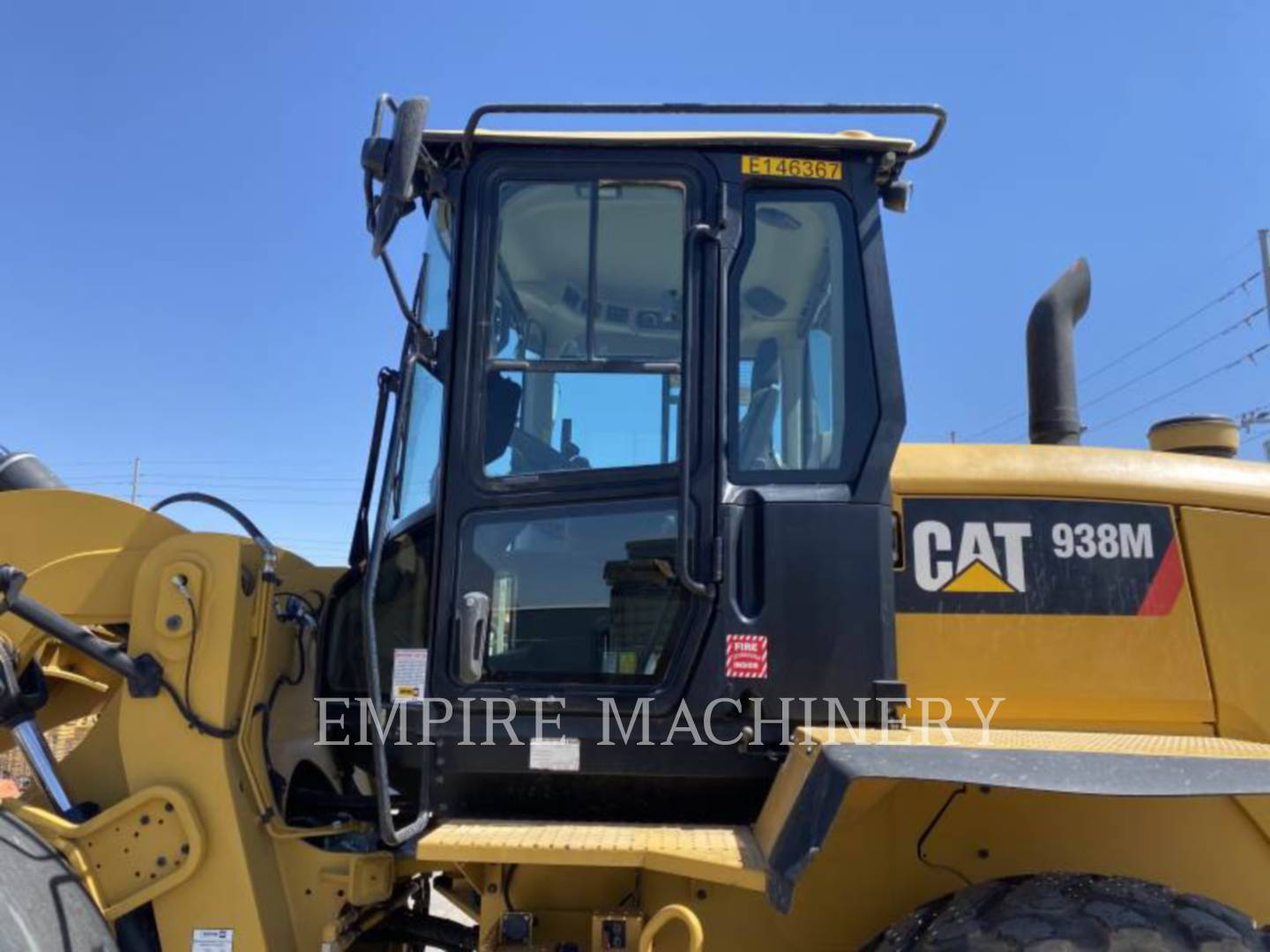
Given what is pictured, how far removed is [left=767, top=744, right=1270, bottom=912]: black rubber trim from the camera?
2.13 m

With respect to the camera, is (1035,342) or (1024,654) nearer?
(1024,654)

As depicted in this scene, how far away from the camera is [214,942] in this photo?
2.74m

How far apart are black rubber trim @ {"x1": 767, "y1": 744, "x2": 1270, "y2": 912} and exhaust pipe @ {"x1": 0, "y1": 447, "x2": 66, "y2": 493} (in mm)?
2933

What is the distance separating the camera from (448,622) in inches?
111

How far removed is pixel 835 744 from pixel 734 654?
0.44 meters

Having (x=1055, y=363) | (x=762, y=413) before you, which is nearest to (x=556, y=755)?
(x=762, y=413)

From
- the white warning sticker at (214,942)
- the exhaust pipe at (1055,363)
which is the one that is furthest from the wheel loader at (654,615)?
the exhaust pipe at (1055,363)

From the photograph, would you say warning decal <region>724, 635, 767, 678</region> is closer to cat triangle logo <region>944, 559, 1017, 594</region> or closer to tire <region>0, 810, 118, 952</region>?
cat triangle logo <region>944, 559, 1017, 594</region>

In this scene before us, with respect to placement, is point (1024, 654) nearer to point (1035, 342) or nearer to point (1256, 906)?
point (1256, 906)

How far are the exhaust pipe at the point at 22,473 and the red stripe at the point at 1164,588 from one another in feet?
12.0

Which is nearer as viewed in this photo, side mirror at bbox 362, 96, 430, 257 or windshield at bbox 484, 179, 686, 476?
side mirror at bbox 362, 96, 430, 257

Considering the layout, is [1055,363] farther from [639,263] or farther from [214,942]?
[214,942]

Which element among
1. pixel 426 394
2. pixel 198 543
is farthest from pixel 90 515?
pixel 426 394


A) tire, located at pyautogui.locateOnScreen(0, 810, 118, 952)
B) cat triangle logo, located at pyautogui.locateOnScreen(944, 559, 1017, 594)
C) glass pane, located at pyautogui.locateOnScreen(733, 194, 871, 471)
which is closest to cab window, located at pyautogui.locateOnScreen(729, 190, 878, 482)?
glass pane, located at pyautogui.locateOnScreen(733, 194, 871, 471)
